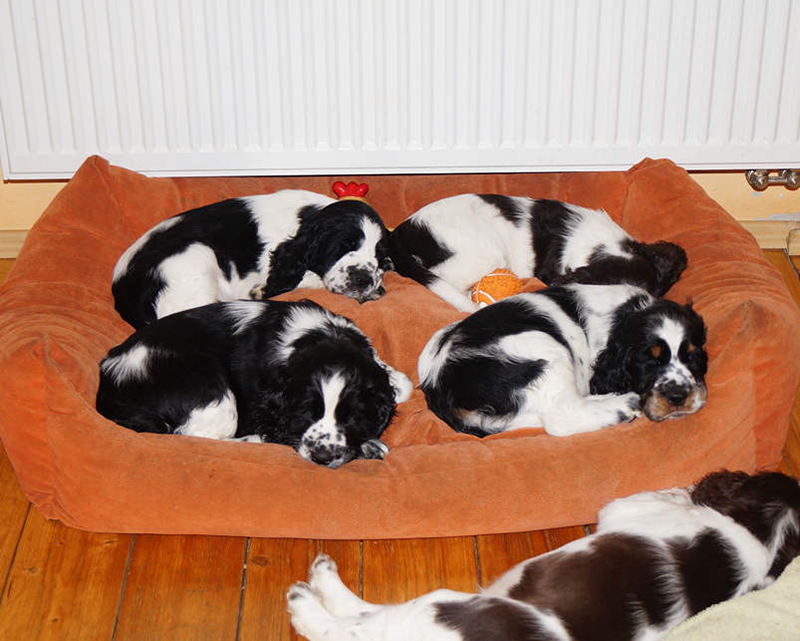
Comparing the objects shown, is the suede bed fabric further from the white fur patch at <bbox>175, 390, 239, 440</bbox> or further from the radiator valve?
the radiator valve

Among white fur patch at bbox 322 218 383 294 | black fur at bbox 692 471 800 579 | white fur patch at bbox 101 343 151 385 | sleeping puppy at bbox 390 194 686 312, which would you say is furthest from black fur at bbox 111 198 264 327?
black fur at bbox 692 471 800 579

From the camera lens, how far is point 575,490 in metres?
2.87

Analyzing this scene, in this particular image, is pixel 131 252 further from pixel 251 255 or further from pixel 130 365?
pixel 130 365

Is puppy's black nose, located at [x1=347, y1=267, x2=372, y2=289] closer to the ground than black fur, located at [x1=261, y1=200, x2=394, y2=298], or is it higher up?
closer to the ground

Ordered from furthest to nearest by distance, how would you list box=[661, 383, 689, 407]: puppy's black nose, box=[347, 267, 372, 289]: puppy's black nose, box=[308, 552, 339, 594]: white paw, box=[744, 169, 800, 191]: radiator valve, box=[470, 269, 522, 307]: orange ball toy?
box=[744, 169, 800, 191]: radiator valve, box=[470, 269, 522, 307]: orange ball toy, box=[347, 267, 372, 289]: puppy's black nose, box=[661, 383, 689, 407]: puppy's black nose, box=[308, 552, 339, 594]: white paw

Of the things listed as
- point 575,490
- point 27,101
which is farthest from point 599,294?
point 27,101

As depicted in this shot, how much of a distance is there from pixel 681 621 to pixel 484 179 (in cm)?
243

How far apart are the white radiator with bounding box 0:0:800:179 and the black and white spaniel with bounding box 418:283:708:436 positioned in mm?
1216

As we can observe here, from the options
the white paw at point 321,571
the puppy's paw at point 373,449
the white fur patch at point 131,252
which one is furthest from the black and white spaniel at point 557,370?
the white fur patch at point 131,252

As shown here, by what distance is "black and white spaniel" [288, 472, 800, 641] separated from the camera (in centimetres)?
224

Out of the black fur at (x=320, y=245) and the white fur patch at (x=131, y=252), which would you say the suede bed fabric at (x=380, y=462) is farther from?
the black fur at (x=320, y=245)

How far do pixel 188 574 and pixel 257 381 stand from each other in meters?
0.63

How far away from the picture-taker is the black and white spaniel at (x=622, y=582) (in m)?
2.24

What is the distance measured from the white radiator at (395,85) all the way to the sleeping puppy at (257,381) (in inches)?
46.9
